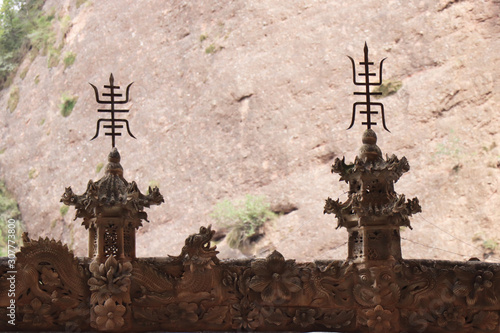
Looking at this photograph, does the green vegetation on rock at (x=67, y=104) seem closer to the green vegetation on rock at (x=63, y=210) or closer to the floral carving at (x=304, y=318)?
the green vegetation on rock at (x=63, y=210)

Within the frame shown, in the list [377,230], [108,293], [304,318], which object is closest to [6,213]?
[108,293]

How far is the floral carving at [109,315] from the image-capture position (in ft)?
37.4

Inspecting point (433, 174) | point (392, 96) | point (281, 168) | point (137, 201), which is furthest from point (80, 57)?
point (137, 201)

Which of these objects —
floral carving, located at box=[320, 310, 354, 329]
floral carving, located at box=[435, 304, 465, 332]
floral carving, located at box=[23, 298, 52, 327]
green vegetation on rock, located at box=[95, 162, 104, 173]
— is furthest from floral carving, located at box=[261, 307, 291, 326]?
green vegetation on rock, located at box=[95, 162, 104, 173]

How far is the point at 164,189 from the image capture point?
28203mm

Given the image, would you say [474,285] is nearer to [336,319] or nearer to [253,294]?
[336,319]

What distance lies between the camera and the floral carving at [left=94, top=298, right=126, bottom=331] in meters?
11.4

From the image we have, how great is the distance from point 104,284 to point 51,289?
650 mm

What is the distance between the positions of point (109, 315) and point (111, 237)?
952 mm

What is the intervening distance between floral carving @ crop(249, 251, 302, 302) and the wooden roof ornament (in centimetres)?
1

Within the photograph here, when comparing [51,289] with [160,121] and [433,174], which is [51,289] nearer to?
[433,174]

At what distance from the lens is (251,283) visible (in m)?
11.7

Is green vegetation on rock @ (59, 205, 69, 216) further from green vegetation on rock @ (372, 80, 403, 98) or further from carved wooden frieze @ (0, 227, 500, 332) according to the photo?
carved wooden frieze @ (0, 227, 500, 332)

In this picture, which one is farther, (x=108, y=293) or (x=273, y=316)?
(x=273, y=316)
